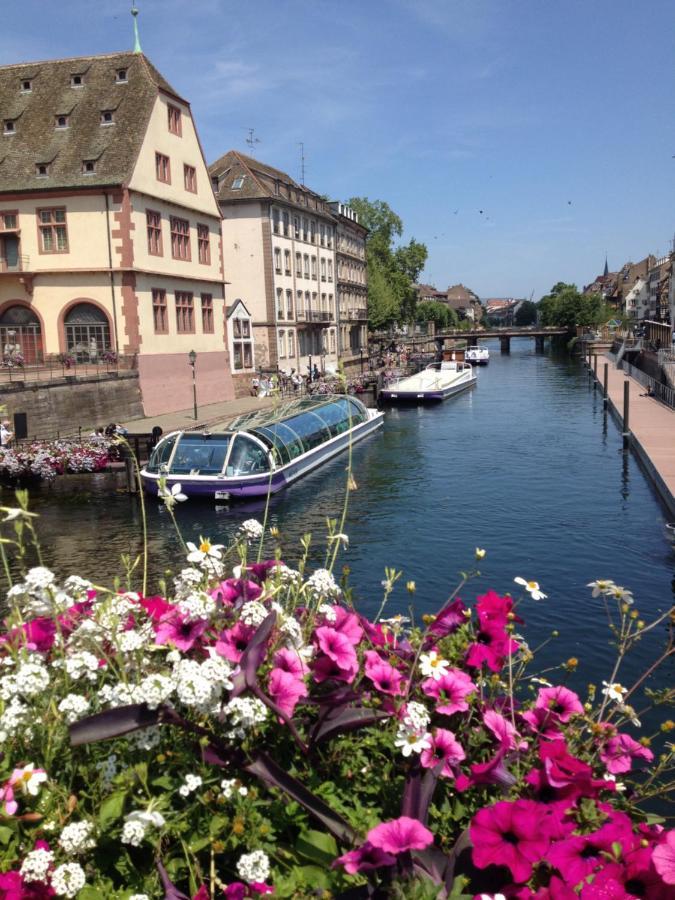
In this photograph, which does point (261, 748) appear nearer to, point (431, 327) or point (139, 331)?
point (139, 331)

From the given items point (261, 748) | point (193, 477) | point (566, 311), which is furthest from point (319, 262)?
point (566, 311)

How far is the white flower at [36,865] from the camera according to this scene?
2492 mm

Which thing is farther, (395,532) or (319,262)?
(319,262)

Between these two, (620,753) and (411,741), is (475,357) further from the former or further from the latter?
(411,741)

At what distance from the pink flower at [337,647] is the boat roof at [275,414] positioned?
56.2 ft

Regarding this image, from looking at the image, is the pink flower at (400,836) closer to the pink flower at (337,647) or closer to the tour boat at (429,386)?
the pink flower at (337,647)

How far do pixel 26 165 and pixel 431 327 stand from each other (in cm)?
11857

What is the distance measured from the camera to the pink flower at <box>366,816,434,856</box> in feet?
7.97

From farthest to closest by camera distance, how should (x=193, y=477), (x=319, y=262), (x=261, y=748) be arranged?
(x=319, y=262) < (x=193, y=477) < (x=261, y=748)

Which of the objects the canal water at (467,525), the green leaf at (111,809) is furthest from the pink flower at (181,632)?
the canal water at (467,525)

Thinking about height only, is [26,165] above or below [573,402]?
above

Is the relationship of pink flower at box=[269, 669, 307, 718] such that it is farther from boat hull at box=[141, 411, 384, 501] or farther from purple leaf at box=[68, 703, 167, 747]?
boat hull at box=[141, 411, 384, 501]

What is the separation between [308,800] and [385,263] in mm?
94024

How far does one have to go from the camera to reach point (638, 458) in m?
26.3
